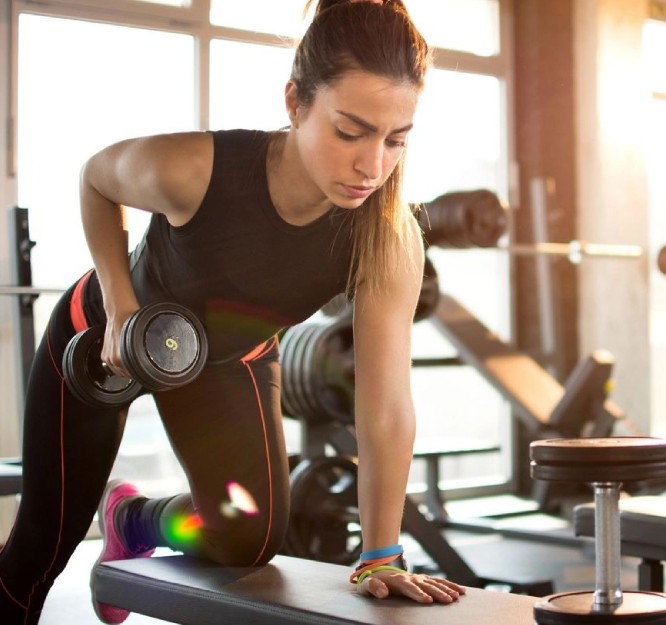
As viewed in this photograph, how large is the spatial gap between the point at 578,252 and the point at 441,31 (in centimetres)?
144

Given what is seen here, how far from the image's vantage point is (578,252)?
5.10 meters

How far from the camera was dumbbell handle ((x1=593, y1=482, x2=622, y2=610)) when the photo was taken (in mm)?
1275

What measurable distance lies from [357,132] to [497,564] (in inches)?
103

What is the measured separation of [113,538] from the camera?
212 cm

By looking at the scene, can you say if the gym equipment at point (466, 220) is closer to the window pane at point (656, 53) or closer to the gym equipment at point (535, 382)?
the gym equipment at point (535, 382)

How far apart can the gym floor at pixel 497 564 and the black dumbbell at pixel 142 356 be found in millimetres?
1177

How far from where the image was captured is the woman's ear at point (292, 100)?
1.61 metres

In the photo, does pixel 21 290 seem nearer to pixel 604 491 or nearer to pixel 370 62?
pixel 370 62

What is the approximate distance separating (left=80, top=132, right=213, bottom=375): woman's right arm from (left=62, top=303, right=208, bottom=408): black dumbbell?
0.06 meters

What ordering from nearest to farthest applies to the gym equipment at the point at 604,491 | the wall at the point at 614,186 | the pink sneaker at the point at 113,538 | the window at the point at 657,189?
the gym equipment at the point at 604,491 → the pink sneaker at the point at 113,538 → the wall at the point at 614,186 → the window at the point at 657,189

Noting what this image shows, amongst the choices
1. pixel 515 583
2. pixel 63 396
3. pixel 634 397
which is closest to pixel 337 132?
pixel 63 396

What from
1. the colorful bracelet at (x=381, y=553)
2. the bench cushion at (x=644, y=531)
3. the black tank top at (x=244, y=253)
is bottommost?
the bench cushion at (x=644, y=531)

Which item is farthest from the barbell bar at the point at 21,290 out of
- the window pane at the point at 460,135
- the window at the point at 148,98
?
the window pane at the point at 460,135

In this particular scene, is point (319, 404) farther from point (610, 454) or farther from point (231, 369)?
point (610, 454)
